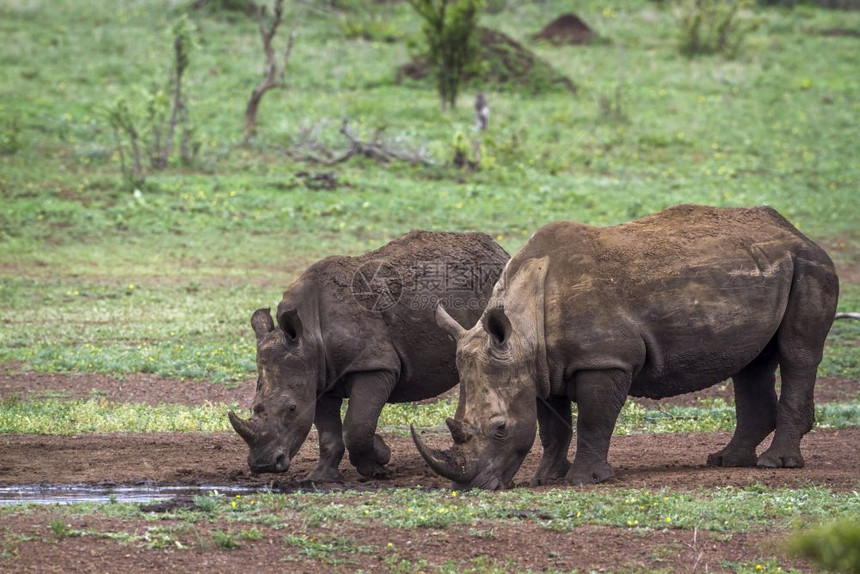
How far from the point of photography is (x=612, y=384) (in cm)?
1044

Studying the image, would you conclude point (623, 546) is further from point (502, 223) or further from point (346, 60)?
point (346, 60)

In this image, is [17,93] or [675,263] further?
[17,93]

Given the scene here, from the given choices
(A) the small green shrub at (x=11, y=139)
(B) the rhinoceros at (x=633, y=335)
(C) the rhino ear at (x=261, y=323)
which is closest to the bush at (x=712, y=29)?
(A) the small green shrub at (x=11, y=139)

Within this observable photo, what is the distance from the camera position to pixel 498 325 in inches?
391

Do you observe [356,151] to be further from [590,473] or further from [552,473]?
[590,473]

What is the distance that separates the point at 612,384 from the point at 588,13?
38.4 metres

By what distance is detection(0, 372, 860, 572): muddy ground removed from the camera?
7.80m

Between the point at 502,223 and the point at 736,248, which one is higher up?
the point at 736,248

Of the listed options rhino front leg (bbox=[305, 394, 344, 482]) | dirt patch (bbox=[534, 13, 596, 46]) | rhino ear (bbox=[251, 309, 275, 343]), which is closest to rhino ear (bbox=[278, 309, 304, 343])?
rhino ear (bbox=[251, 309, 275, 343])

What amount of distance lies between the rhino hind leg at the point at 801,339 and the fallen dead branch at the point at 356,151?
17.8m

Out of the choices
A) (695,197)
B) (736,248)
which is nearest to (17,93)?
(695,197)

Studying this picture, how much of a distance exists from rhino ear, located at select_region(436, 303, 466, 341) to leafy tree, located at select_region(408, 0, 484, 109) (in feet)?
76.5

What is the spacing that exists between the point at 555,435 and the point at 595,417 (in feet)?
1.91

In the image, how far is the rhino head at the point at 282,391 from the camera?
10094 millimetres
